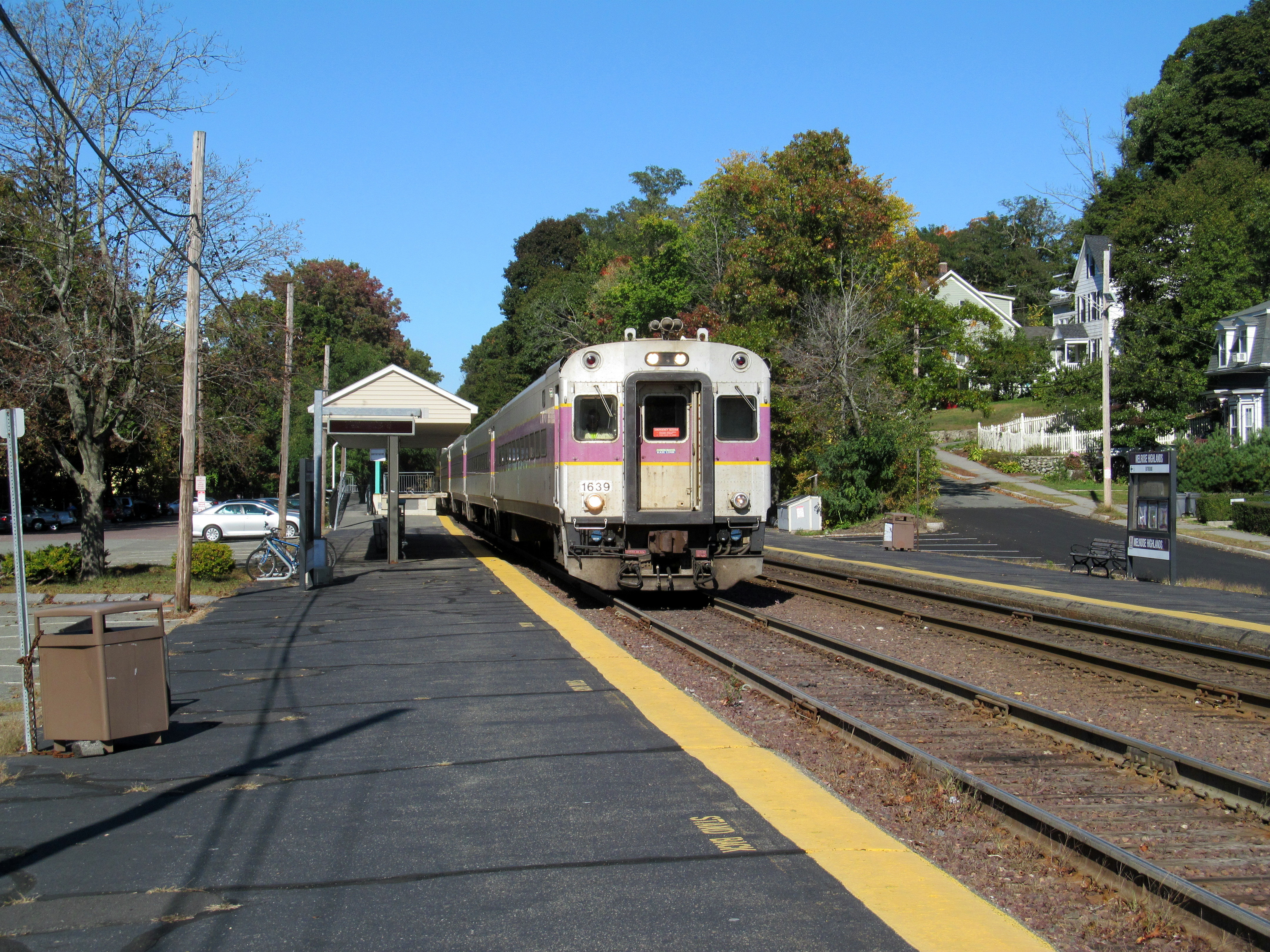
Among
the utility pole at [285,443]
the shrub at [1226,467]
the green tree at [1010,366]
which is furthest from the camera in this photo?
the green tree at [1010,366]

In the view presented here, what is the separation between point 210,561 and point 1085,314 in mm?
60577

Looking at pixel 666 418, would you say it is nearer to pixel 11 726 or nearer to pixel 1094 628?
pixel 1094 628

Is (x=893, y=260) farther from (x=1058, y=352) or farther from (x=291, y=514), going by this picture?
(x=1058, y=352)

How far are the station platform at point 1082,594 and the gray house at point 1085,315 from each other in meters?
31.5

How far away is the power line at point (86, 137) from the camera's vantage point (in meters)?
8.38

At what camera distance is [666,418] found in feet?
47.3

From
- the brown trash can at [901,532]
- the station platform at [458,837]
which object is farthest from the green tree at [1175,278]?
the station platform at [458,837]

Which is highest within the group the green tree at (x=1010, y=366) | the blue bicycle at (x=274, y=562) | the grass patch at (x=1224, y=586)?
the green tree at (x=1010, y=366)

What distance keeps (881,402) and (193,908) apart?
3165cm

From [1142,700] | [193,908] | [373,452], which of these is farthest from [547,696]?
[373,452]

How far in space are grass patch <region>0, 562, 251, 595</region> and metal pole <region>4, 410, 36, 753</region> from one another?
27.1 ft

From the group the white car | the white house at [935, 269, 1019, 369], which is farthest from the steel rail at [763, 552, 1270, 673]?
the white house at [935, 269, 1019, 369]

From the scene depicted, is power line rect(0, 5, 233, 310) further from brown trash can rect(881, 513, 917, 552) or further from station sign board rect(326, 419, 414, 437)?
brown trash can rect(881, 513, 917, 552)

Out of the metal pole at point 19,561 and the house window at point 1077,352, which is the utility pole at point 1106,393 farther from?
the metal pole at point 19,561
